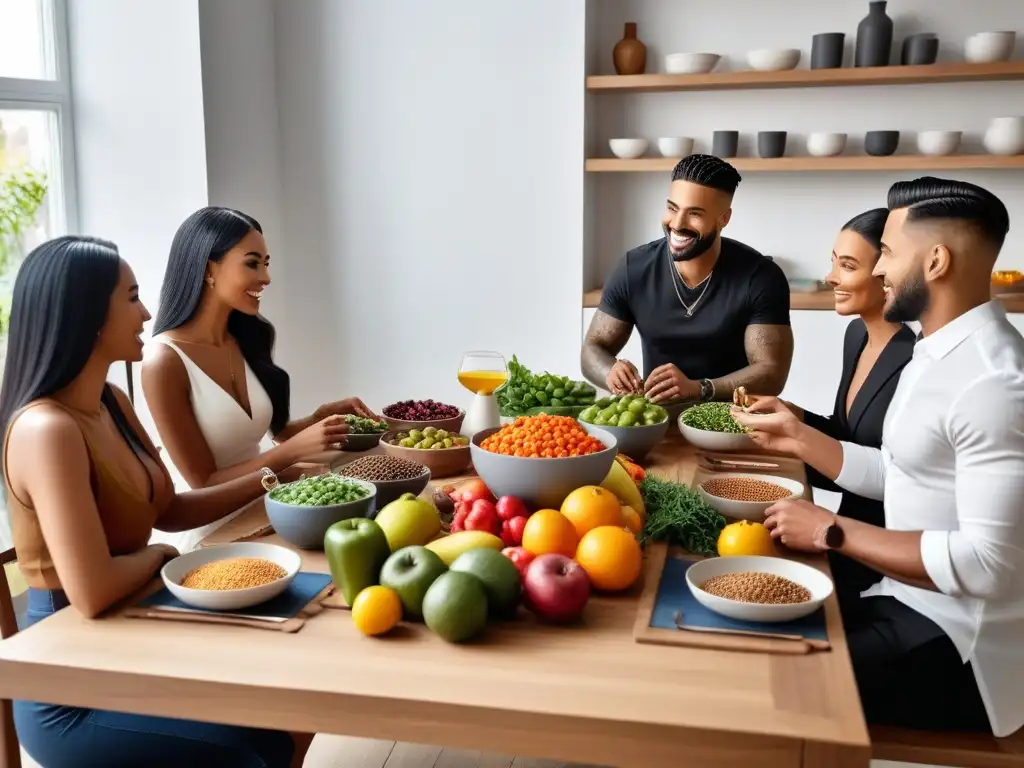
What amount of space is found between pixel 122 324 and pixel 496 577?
33.3 inches

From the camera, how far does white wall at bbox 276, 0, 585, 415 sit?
448 centimetres

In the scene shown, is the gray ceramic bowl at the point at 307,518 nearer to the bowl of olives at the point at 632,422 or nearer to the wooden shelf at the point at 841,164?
the bowl of olives at the point at 632,422

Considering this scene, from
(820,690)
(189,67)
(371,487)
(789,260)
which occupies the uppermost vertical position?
(189,67)

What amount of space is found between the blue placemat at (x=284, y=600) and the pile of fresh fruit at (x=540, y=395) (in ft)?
3.23

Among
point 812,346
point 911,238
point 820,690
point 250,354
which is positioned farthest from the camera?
point 812,346

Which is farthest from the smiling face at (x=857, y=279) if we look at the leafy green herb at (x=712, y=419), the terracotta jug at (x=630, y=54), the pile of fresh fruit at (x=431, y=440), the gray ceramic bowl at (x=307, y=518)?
the terracotta jug at (x=630, y=54)

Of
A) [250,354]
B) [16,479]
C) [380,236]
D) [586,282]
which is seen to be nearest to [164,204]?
[380,236]

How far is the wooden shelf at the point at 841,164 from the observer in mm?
4145

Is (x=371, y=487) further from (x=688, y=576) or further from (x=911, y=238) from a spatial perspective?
(x=911, y=238)

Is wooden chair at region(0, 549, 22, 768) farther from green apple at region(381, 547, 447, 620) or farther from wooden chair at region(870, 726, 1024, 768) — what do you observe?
wooden chair at region(870, 726, 1024, 768)

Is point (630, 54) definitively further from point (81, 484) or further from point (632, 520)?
point (81, 484)

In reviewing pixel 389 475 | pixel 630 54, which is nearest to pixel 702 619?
pixel 389 475

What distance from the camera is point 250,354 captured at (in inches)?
106

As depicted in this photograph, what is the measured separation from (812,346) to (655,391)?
179 centimetres
